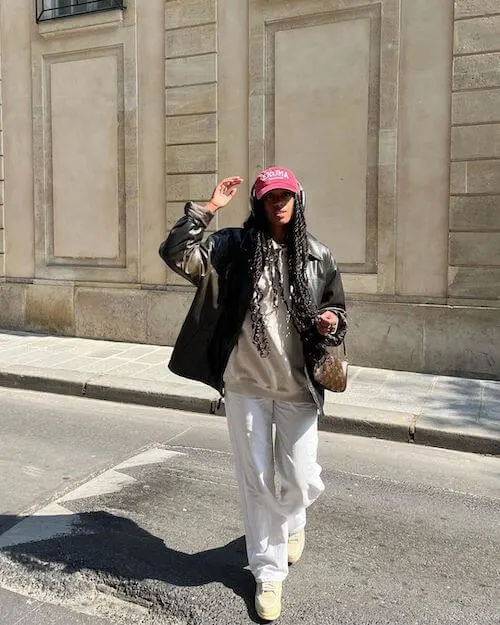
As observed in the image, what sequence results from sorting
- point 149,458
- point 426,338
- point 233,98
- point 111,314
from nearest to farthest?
1. point 149,458
2. point 426,338
3. point 233,98
4. point 111,314

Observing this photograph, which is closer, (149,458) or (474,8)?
(149,458)

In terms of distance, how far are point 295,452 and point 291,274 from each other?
0.75 m

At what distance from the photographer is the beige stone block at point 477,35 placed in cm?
704

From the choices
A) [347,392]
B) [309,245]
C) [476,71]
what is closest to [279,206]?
[309,245]

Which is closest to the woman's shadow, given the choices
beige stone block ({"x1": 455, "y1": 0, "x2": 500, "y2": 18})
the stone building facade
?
the stone building facade

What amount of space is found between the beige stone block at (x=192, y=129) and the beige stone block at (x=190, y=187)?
47 cm

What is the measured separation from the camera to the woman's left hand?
263cm

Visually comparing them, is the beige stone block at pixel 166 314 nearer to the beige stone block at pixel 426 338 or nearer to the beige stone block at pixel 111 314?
the beige stone block at pixel 111 314

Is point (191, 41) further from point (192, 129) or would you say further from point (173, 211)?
point (173, 211)

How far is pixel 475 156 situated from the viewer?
23.6ft

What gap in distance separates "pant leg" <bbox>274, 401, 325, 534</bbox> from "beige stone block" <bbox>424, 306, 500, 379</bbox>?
4.97 metres

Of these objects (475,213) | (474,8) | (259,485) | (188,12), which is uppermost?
(188,12)

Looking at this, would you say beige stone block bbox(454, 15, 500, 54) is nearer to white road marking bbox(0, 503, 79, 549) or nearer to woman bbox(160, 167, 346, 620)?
woman bbox(160, 167, 346, 620)

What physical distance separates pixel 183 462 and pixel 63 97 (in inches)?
274
